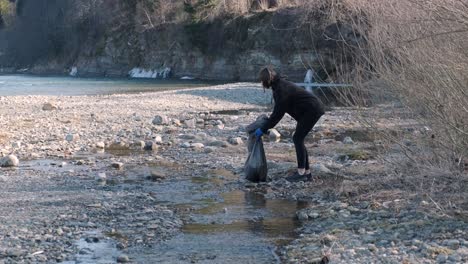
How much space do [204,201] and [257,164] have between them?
1345mm

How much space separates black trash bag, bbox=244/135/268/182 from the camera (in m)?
10.8

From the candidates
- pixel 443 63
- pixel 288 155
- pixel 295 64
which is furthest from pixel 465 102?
pixel 295 64

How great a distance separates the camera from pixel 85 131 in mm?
18094

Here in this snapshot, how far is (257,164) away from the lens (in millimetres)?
10891

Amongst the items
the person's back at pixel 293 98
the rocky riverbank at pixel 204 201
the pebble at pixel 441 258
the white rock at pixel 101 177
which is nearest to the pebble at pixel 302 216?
the rocky riverbank at pixel 204 201

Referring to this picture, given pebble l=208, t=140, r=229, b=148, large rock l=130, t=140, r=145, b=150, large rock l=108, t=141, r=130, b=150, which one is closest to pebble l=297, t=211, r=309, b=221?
pebble l=208, t=140, r=229, b=148

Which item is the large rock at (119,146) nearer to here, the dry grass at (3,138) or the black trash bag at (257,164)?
the dry grass at (3,138)

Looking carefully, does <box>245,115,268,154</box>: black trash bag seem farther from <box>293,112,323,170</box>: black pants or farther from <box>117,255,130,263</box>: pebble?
<box>117,255,130,263</box>: pebble

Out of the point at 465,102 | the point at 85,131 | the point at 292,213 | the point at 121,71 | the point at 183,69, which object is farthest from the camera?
the point at 121,71

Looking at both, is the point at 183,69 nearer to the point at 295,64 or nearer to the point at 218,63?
the point at 218,63

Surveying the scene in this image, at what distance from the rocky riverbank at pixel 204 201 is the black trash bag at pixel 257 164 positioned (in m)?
0.19

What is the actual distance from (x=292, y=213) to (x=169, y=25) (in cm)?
5305

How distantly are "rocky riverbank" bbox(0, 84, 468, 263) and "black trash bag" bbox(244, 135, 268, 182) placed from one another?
0.62 ft

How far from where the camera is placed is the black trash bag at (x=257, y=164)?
426 inches
